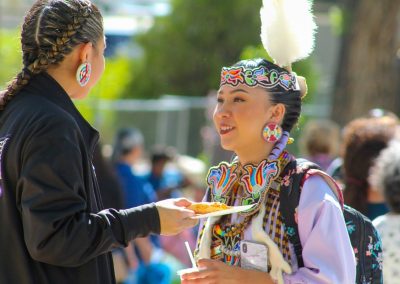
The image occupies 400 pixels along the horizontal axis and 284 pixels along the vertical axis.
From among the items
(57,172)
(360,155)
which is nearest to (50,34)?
(57,172)

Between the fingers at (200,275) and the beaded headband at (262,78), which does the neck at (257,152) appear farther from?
the fingers at (200,275)

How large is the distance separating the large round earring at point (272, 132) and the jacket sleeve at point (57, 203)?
768mm

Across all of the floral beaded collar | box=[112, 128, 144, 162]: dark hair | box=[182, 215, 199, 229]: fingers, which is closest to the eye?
the floral beaded collar

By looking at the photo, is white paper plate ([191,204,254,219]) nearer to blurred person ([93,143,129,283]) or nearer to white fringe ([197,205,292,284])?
white fringe ([197,205,292,284])

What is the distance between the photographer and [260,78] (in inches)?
128

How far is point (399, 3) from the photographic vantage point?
994cm

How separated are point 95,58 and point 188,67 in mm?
14174

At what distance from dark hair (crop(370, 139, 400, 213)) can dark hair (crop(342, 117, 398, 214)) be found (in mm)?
430

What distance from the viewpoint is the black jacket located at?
8.79 ft

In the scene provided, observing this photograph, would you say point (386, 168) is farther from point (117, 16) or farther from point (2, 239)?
point (117, 16)

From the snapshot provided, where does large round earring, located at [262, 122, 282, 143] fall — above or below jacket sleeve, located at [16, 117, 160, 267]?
above

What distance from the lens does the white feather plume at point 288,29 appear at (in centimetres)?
337

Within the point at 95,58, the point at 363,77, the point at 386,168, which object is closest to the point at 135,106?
the point at 363,77

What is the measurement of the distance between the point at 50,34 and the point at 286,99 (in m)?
0.96
